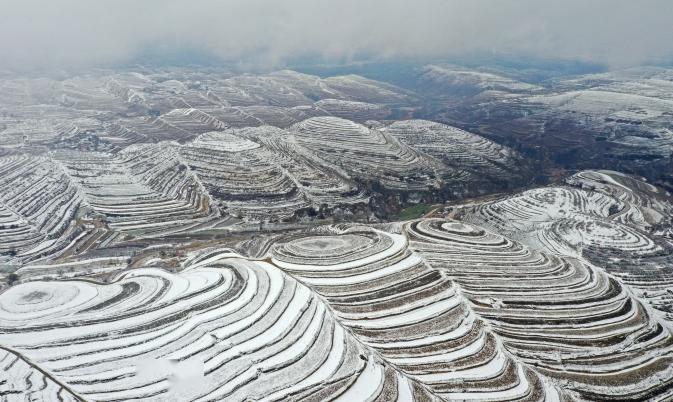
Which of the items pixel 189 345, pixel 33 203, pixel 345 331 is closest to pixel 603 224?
pixel 345 331

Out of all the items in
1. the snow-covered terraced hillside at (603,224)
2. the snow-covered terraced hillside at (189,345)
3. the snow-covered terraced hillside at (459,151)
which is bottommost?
the snow-covered terraced hillside at (603,224)

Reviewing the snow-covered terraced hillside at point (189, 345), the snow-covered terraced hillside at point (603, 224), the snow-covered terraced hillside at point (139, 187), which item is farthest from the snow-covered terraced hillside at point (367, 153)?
the snow-covered terraced hillside at point (189, 345)

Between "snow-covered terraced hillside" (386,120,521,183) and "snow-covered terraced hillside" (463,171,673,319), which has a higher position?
"snow-covered terraced hillside" (386,120,521,183)

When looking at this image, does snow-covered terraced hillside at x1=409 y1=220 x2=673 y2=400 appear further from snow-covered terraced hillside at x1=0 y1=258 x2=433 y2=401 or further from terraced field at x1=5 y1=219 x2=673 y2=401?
snow-covered terraced hillside at x1=0 y1=258 x2=433 y2=401

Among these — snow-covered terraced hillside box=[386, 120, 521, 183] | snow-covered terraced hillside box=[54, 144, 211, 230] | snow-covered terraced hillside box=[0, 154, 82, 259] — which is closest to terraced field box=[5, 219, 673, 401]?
snow-covered terraced hillside box=[0, 154, 82, 259]

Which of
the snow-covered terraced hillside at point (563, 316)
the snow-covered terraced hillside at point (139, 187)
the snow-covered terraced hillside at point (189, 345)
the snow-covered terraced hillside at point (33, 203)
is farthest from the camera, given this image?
the snow-covered terraced hillside at point (139, 187)

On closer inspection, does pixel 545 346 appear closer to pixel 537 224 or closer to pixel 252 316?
pixel 252 316

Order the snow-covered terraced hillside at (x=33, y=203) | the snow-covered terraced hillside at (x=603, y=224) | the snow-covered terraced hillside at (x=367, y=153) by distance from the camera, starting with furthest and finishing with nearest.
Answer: the snow-covered terraced hillside at (x=367, y=153), the snow-covered terraced hillside at (x=33, y=203), the snow-covered terraced hillside at (x=603, y=224)

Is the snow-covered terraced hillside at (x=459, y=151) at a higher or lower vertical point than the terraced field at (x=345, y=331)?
higher

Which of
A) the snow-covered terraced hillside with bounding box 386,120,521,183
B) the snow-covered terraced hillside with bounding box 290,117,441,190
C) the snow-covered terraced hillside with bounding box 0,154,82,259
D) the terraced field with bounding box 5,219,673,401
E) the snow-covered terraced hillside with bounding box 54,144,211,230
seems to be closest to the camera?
the terraced field with bounding box 5,219,673,401

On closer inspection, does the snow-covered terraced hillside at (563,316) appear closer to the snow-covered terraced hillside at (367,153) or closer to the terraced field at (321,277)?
the terraced field at (321,277)

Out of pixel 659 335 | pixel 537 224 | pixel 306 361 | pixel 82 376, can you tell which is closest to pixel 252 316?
pixel 306 361
